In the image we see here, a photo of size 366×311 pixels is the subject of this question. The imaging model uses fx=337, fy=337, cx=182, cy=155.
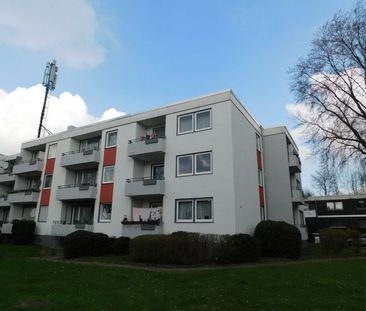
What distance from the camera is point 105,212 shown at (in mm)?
27297

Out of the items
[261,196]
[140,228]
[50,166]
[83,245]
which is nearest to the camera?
[83,245]

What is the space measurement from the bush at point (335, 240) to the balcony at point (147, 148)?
503 inches

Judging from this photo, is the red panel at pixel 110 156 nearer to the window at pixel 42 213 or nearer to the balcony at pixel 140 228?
the balcony at pixel 140 228

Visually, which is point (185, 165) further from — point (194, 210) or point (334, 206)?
point (334, 206)

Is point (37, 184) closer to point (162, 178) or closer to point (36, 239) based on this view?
point (36, 239)

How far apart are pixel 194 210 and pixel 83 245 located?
7.40m

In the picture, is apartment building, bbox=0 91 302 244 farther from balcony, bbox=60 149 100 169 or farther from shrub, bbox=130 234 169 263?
shrub, bbox=130 234 169 263

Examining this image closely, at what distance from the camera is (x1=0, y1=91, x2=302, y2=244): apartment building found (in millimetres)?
22344

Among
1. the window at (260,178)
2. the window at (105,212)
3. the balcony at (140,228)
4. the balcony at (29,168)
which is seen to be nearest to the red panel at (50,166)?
the balcony at (29,168)

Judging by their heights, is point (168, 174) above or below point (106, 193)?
above

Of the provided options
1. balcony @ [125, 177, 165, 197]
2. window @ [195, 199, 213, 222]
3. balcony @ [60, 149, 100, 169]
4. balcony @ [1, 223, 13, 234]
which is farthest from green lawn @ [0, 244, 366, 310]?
balcony @ [1, 223, 13, 234]

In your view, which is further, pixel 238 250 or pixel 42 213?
pixel 42 213

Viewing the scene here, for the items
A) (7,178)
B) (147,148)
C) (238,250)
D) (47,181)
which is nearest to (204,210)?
(238,250)

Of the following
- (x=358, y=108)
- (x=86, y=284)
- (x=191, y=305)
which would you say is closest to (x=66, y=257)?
(x=86, y=284)
